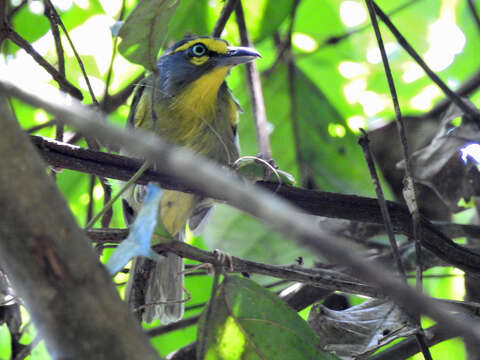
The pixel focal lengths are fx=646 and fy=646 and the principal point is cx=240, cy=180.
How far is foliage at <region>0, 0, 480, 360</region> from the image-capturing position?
3902mm

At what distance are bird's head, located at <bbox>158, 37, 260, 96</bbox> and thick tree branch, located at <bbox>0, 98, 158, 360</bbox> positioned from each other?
2681mm

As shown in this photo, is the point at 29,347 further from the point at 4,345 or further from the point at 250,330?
the point at 4,345

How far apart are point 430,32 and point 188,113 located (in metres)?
2.57

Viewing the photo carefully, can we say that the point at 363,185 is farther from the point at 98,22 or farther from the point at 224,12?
the point at 98,22

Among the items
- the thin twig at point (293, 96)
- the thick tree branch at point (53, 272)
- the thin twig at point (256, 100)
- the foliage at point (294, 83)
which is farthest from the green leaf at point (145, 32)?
the thin twig at point (293, 96)

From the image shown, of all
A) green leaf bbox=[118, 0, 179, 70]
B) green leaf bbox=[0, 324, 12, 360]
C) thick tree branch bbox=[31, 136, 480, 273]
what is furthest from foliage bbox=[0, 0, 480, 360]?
thick tree branch bbox=[31, 136, 480, 273]

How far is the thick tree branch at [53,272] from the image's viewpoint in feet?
3.73

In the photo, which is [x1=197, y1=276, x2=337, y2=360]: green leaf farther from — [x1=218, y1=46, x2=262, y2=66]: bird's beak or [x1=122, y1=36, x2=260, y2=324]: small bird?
[x1=218, y1=46, x2=262, y2=66]: bird's beak

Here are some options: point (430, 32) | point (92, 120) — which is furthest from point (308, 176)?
point (92, 120)

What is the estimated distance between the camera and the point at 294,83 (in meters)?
4.53

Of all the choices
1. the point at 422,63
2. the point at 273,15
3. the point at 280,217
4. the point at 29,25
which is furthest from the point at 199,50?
the point at 280,217

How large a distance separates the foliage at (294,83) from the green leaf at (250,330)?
4.84 feet

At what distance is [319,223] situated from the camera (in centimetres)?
345

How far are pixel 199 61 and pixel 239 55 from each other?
49 centimetres
